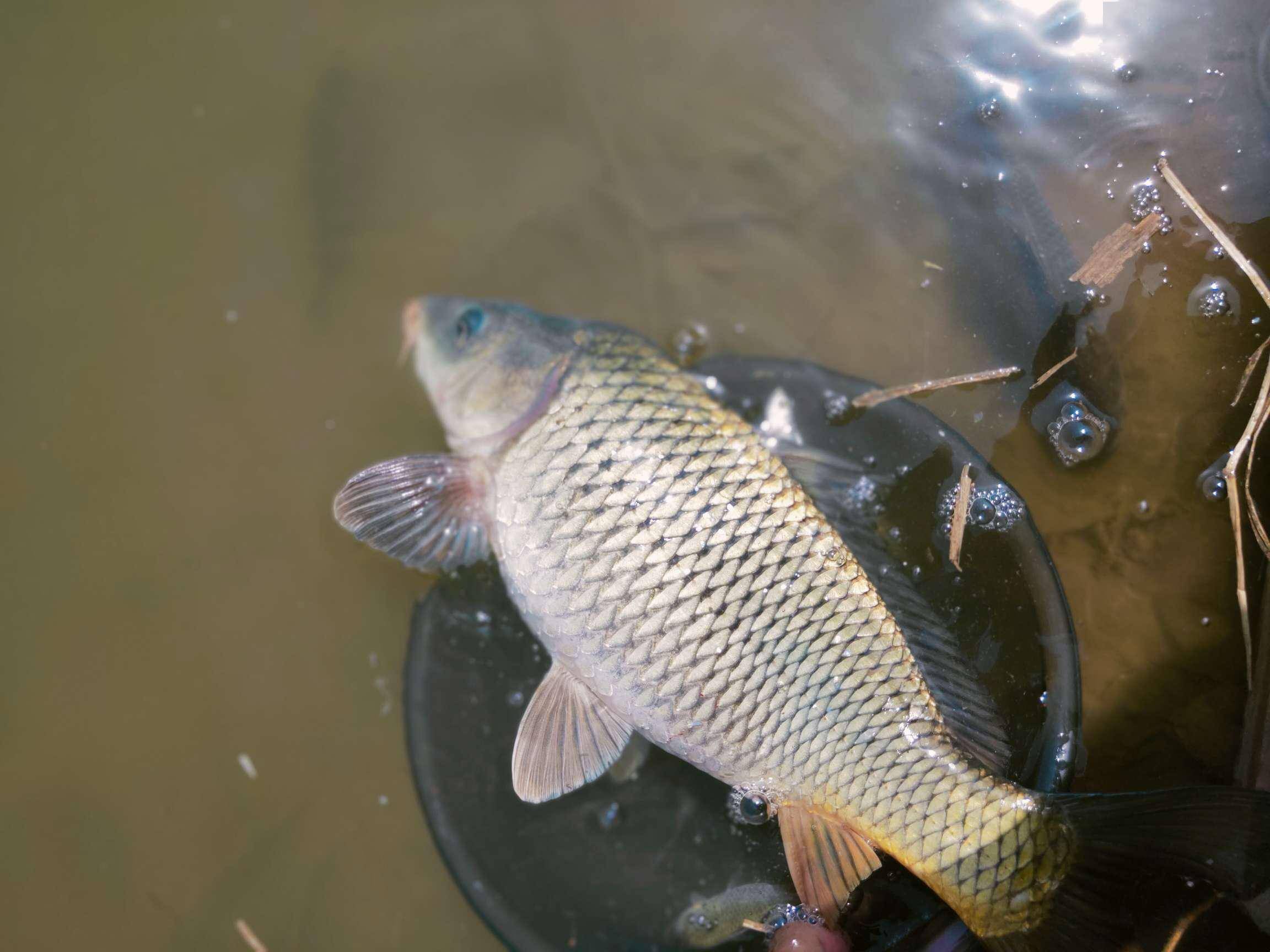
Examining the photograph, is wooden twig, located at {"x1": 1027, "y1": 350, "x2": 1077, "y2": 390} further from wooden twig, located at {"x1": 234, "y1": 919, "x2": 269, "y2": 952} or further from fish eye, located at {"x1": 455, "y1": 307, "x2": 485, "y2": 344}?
wooden twig, located at {"x1": 234, "y1": 919, "x2": 269, "y2": 952}

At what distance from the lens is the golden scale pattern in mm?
1603

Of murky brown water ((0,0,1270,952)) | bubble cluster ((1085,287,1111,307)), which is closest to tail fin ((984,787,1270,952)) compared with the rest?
murky brown water ((0,0,1270,952))

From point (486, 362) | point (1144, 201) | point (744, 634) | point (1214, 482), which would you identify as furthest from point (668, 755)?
point (1144, 201)

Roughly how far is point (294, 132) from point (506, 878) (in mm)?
2207

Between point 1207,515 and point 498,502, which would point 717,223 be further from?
point 1207,515

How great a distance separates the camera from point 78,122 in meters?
2.61

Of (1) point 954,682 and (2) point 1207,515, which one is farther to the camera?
(2) point 1207,515

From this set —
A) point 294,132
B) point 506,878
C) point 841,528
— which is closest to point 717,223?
point 841,528

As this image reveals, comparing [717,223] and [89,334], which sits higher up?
[717,223]

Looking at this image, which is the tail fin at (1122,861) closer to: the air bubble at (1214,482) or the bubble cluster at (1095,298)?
the air bubble at (1214,482)

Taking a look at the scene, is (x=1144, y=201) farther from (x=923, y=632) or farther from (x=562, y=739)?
(x=562, y=739)

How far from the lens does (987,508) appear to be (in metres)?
1.98

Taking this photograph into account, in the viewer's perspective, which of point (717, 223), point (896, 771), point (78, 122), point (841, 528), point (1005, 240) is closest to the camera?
point (896, 771)

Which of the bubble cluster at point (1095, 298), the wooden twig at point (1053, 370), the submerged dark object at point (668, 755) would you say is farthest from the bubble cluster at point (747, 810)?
the bubble cluster at point (1095, 298)
